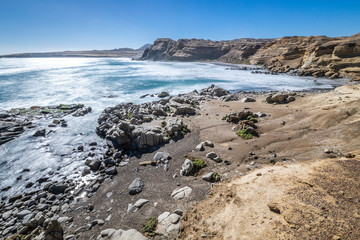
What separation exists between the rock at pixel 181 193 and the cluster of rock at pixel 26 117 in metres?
13.8

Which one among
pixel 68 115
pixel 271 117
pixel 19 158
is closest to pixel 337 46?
pixel 271 117

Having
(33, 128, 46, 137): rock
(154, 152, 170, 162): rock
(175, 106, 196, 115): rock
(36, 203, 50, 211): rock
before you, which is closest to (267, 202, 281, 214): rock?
(154, 152, 170, 162): rock

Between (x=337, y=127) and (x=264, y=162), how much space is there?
4.98m

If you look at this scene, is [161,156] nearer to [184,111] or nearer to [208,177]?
[208,177]

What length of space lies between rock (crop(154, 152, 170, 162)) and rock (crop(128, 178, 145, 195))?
1810 millimetres

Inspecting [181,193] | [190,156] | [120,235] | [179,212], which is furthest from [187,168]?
[120,235]

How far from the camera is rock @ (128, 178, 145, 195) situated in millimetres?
7291

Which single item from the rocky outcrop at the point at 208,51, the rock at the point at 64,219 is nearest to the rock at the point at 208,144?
the rock at the point at 64,219

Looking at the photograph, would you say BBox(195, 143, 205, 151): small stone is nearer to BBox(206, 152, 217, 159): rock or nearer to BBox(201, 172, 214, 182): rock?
BBox(206, 152, 217, 159): rock

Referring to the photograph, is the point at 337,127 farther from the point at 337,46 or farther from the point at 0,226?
the point at 337,46

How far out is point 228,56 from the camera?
4151 inches

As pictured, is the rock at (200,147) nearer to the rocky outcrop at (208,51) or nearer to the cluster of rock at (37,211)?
the cluster of rock at (37,211)

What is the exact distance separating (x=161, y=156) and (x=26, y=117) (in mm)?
17987

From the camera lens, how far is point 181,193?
6.49 m
